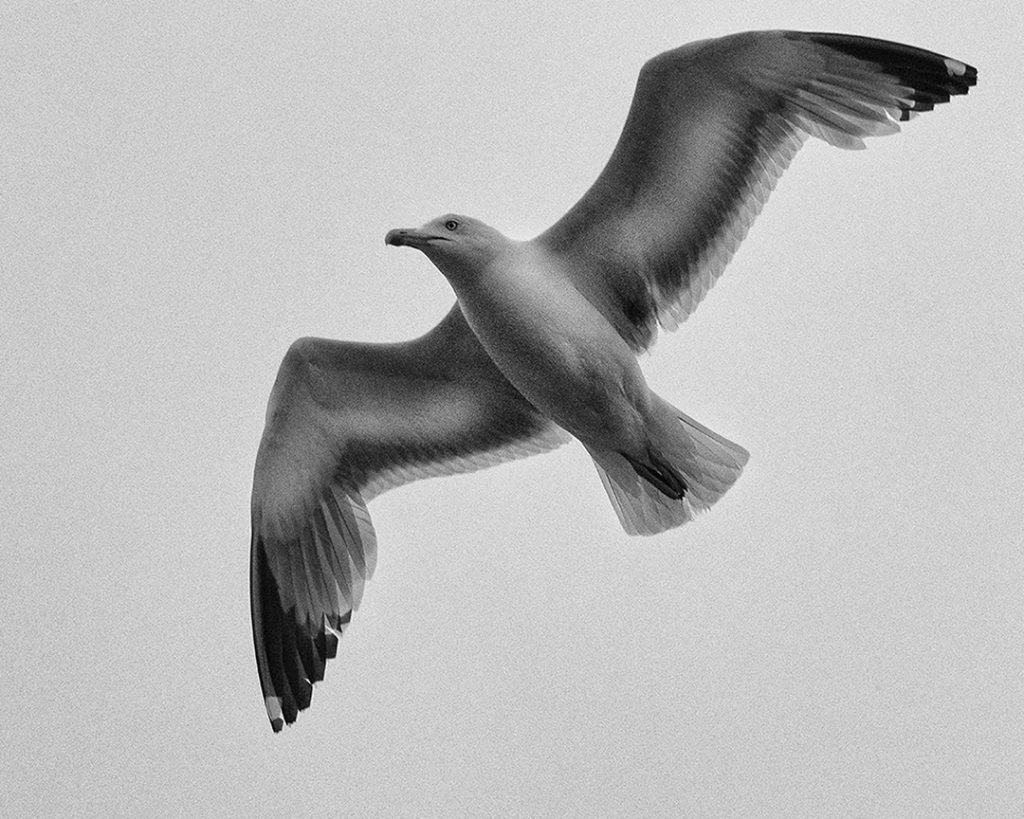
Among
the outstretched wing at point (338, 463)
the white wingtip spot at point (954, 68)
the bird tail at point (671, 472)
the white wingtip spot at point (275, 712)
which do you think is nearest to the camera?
the white wingtip spot at point (954, 68)

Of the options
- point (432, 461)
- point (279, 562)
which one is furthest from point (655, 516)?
point (279, 562)

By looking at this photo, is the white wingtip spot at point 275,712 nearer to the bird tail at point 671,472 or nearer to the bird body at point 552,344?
the bird tail at point 671,472

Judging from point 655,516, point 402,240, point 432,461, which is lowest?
point 655,516

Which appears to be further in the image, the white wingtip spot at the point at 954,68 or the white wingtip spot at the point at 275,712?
the white wingtip spot at the point at 275,712

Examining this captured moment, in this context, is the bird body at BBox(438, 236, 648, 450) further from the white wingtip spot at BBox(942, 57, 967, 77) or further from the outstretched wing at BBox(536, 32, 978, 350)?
the white wingtip spot at BBox(942, 57, 967, 77)

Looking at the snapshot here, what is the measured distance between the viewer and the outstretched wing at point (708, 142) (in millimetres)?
8758

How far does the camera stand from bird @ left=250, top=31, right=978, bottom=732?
28.8ft

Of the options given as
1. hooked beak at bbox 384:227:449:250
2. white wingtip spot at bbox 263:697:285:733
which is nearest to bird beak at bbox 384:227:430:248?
hooked beak at bbox 384:227:449:250

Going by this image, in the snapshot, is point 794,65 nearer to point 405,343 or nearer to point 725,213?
point 725,213

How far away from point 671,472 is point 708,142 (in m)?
1.61

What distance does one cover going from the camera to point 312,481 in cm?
997

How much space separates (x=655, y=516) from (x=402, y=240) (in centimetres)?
192

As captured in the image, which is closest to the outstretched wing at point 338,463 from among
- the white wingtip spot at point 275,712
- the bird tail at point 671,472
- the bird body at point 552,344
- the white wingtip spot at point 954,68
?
the white wingtip spot at point 275,712

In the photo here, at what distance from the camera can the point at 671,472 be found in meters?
9.18
